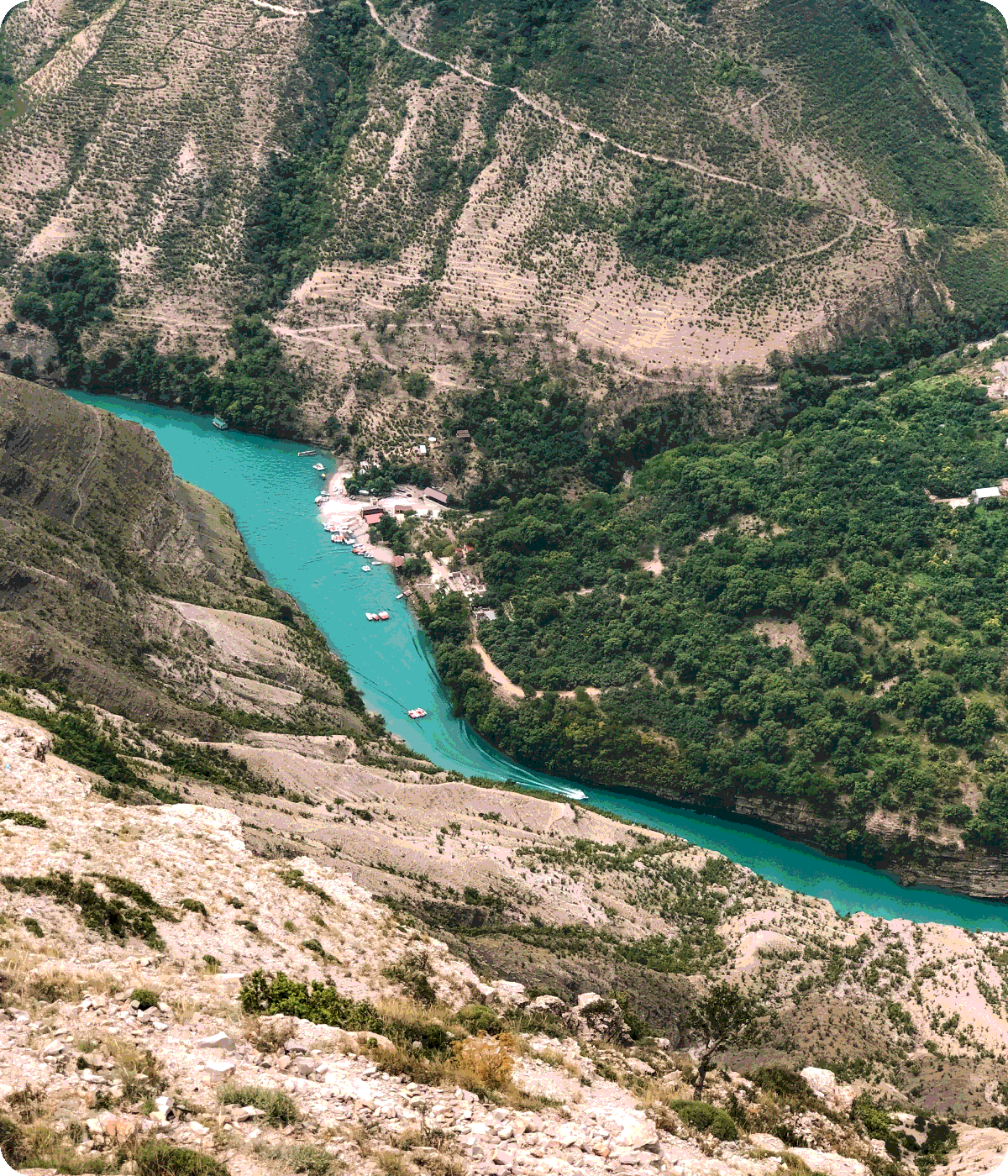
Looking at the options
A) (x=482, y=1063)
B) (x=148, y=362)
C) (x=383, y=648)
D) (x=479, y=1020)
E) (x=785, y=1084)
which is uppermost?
(x=148, y=362)

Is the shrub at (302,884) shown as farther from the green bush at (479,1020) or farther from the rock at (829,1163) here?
the rock at (829,1163)

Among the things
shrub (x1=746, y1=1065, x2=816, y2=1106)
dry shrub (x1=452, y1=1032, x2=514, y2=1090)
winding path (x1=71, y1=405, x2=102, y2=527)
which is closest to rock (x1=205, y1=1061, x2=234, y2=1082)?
dry shrub (x1=452, y1=1032, x2=514, y2=1090)

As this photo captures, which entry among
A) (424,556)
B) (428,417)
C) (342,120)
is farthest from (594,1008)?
(342,120)

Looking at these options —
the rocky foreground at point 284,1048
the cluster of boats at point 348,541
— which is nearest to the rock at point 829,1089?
the rocky foreground at point 284,1048

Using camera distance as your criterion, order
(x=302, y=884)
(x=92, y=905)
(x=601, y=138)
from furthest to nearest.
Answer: (x=601, y=138)
(x=302, y=884)
(x=92, y=905)

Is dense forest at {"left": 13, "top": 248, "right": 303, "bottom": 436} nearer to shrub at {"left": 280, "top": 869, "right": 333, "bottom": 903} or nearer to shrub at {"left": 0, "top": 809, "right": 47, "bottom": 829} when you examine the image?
shrub at {"left": 280, "top": 869, "right": 333, "bottom": 903}

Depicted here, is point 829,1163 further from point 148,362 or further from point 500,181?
point 148,362

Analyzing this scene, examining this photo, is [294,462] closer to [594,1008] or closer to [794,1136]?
[594,1008]

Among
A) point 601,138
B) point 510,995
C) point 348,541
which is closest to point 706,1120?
point 510,995
